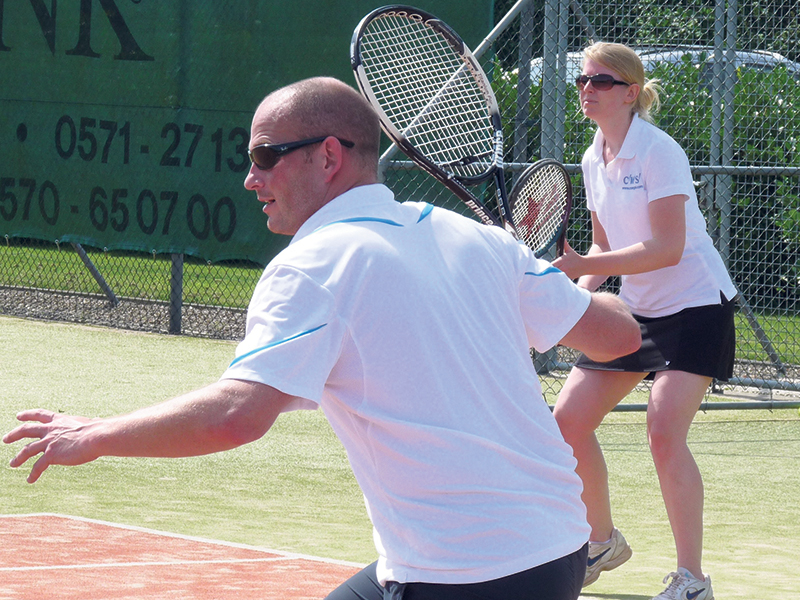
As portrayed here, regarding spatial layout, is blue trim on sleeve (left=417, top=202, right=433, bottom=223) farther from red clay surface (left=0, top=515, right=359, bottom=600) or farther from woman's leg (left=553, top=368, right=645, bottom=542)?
woman's leg (left=553, top=368, right=645, bottom=542)

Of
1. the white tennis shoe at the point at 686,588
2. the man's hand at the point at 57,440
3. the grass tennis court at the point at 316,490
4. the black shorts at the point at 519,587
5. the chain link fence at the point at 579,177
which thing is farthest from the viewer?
the chain link fence at the point at 579,177

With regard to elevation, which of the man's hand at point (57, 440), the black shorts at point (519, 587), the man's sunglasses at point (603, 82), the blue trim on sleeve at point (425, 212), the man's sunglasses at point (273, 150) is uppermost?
the man's sunglasses at point (273, 150)

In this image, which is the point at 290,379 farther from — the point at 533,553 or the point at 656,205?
the point at 656,205

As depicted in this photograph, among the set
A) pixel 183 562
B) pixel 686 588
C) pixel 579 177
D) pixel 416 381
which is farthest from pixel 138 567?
pixel 579 177

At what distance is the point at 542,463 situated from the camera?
2.13m

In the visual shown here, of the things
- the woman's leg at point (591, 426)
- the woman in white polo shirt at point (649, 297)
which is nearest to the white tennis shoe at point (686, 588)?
the woman in white polo shirt at point (649, 297)

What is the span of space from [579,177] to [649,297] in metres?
4.29

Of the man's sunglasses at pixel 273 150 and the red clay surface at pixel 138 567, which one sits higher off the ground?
the man's sunglasses at pixel 273 150

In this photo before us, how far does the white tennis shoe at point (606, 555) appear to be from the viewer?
155 inches

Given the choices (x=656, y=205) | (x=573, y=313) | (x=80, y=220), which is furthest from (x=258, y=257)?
(x=573, y=313)

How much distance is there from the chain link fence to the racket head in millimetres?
3443

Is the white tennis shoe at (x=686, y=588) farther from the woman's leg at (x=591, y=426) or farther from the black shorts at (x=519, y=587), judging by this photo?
the black shorts at (x=519, y=587)

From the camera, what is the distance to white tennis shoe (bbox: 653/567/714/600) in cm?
364

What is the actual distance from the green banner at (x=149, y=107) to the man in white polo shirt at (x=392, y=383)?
677cm
